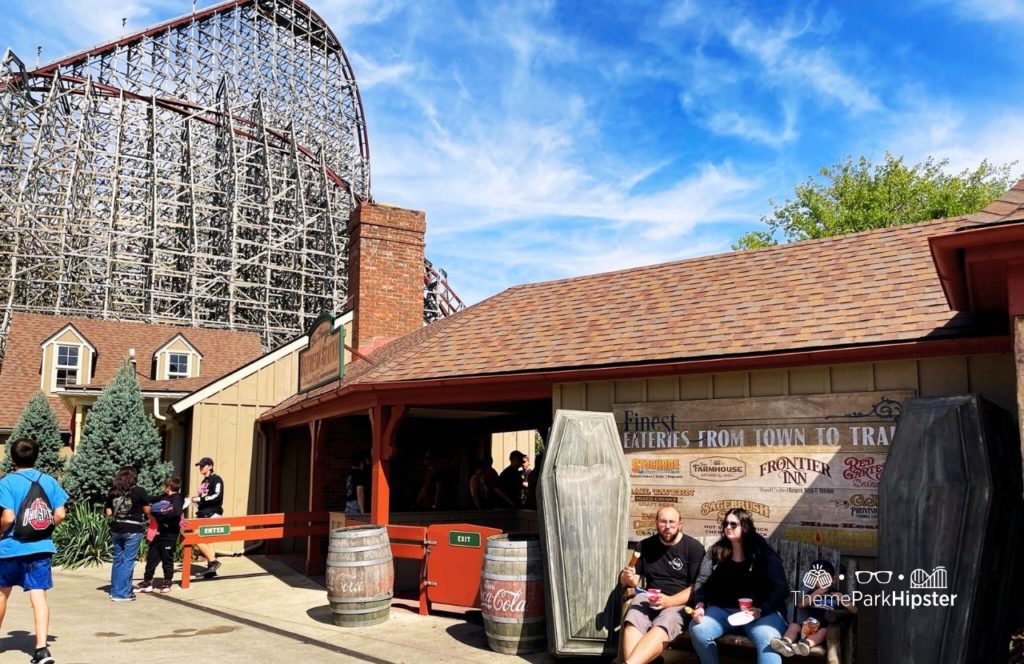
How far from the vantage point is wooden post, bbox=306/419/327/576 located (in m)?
11.9

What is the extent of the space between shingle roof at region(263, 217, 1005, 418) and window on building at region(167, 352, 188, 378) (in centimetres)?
1490

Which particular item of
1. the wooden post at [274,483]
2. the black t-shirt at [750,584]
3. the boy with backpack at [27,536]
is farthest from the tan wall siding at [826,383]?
the wooden post at [274,483]

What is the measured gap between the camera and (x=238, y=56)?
112ft

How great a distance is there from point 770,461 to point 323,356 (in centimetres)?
680

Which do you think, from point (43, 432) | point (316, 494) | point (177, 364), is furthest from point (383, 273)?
point (177, 364)

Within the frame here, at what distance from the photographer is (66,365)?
23.0m

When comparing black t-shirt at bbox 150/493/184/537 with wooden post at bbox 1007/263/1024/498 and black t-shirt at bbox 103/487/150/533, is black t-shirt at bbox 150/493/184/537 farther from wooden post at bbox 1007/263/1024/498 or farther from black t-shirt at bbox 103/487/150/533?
wooden post at bbox 1007/263/1024/498

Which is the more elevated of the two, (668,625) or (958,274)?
(958,274)

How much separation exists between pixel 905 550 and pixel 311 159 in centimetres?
3201

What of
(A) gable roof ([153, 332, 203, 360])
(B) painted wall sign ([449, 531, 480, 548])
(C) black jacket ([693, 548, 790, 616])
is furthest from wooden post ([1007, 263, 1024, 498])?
(A) gable roof ([153, 332, 203, 360])

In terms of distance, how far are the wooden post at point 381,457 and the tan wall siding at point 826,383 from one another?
2.32m

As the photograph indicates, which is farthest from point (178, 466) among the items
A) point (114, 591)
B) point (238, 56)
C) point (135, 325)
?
point (238, 56)

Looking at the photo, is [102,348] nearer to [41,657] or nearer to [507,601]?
[41,657]

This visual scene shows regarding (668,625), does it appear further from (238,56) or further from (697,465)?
(238,56)
